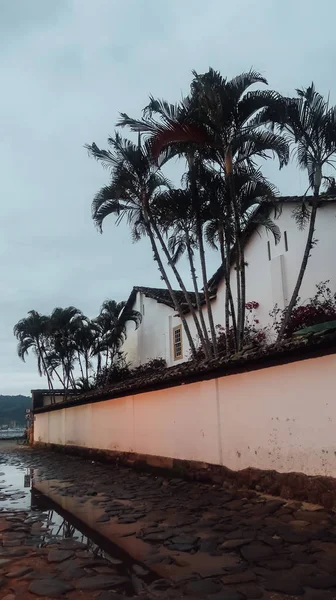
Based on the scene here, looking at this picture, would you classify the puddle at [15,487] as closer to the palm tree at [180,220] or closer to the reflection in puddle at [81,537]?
the reflection in puddle at [81,537]

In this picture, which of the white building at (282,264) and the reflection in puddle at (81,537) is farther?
the white building at (282,264)

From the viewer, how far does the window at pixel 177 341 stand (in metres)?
21.1

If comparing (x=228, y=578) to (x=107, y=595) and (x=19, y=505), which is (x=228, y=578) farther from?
(x=19, y=505)

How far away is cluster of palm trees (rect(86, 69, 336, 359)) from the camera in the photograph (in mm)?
9484

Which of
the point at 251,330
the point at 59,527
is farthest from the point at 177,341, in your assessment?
the point at 59,527

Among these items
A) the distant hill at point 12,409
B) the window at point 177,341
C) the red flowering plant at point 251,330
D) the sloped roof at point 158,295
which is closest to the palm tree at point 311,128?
the red flowering plant at point 251,330

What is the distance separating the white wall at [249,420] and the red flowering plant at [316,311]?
12.8 feet

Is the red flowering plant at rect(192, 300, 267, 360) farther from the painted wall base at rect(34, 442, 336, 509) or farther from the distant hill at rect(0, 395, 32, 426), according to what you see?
the distant hill at rect(0, 395, 32, 426)

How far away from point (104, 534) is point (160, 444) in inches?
195

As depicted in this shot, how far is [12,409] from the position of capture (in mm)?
94938

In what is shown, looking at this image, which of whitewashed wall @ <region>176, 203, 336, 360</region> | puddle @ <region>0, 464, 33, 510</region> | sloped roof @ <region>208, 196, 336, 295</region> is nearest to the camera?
puddle @ <region>0, 464, 33, 510</region>

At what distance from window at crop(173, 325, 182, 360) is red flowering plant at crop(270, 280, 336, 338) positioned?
325 inches

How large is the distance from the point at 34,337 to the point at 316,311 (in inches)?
837

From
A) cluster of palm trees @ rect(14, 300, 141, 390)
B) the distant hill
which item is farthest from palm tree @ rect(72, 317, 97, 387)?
the distant hill
